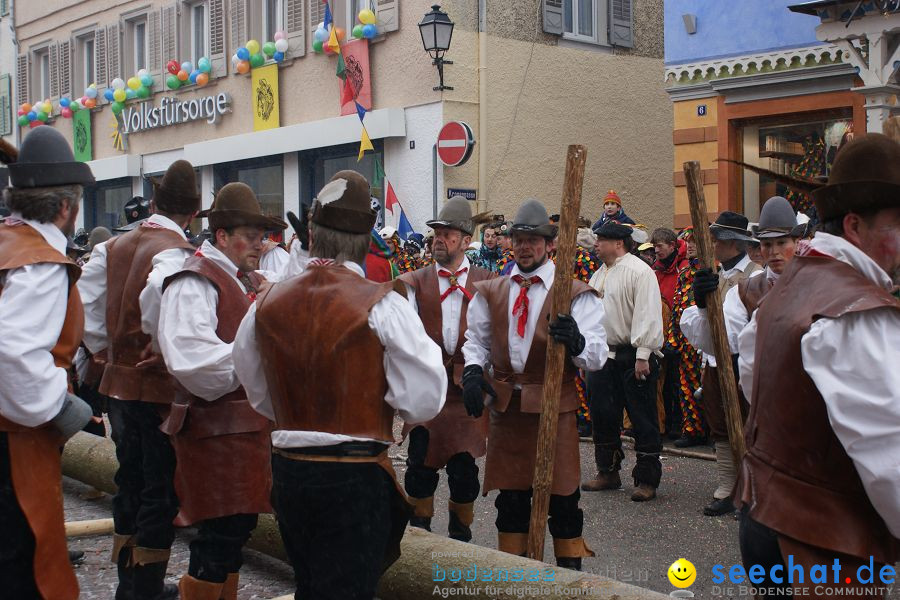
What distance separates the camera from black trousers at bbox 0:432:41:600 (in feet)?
11.9

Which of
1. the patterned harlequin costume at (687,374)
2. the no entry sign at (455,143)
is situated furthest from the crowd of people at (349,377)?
the no entry sign at (455,143)

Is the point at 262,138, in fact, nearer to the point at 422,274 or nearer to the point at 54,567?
the point at 422,274

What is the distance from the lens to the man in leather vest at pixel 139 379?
200 inches

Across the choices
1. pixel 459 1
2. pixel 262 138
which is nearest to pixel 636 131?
pixel 459 1

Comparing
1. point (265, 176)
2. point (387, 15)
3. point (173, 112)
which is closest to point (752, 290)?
point (387, 15)

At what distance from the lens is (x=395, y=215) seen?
16.3 meters

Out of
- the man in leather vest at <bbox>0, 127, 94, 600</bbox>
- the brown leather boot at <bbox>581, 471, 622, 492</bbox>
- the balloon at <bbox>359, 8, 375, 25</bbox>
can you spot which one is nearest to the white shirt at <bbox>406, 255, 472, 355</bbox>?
the brown leather boot at <bbox>581, 471, 622, 492</bbox>

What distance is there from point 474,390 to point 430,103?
1088cm

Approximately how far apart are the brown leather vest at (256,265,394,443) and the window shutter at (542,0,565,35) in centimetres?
1394

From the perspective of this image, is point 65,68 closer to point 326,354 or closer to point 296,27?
point 296,27

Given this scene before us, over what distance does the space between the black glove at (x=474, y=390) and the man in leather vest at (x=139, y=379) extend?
4.81ft

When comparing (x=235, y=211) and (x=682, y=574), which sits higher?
(x=235, y=211)

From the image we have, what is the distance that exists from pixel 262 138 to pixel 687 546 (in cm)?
1380

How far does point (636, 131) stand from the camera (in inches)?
717
